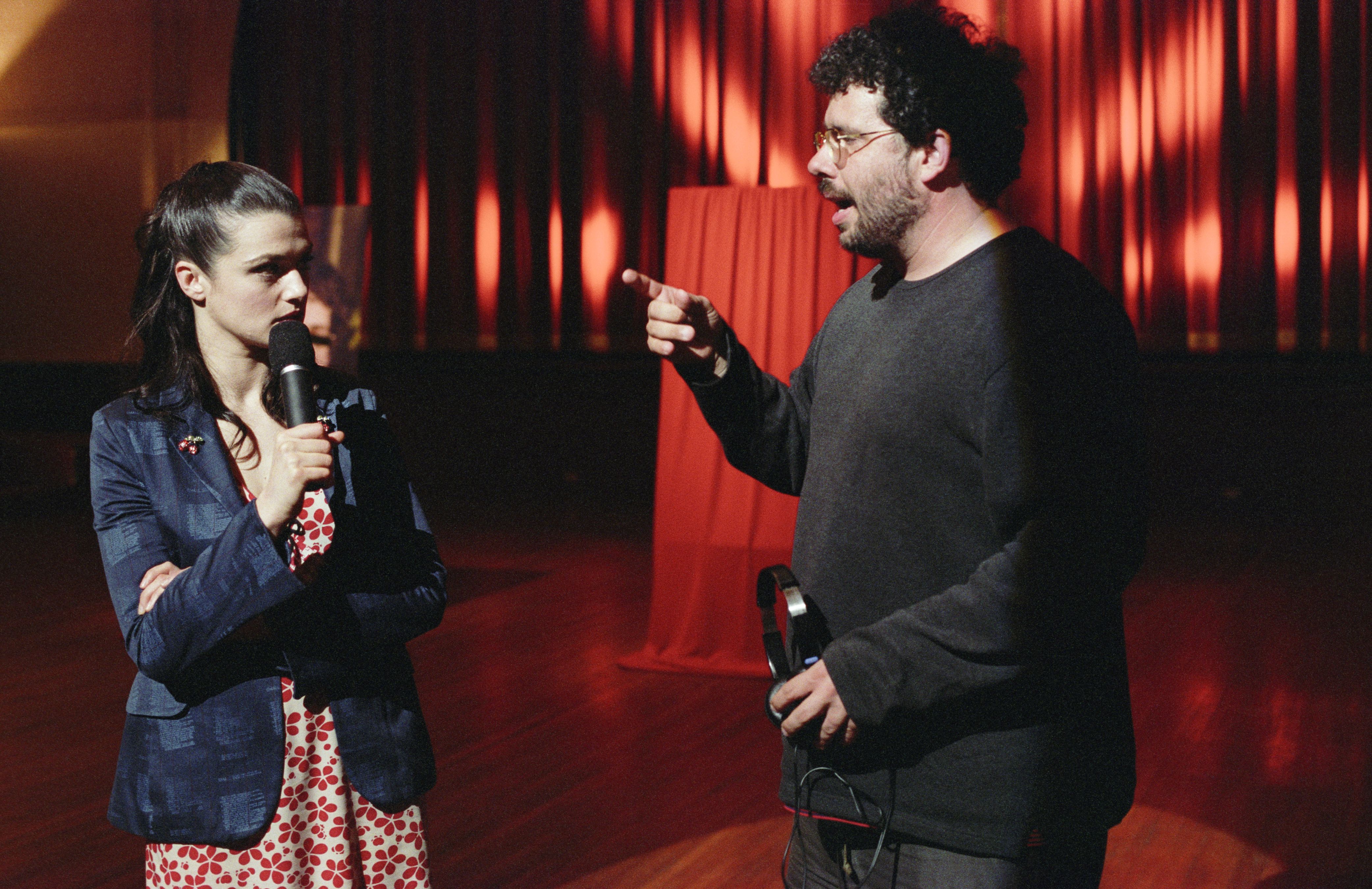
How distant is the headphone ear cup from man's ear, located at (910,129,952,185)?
1.94ft

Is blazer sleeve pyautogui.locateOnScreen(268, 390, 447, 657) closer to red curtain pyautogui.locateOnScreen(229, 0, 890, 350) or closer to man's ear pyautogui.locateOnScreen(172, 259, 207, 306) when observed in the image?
man's ear pyautogui.locateOnScreen(172, 259, 207, 306)

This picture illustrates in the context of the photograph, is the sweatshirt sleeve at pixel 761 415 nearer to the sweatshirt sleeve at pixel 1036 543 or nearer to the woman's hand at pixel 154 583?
the sweatshirt sleeve at pixel 1036 543

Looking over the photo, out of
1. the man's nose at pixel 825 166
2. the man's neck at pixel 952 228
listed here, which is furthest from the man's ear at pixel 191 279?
the man's neck at pixel 952 228

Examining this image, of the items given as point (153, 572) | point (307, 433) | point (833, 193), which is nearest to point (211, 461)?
point (153, 572)

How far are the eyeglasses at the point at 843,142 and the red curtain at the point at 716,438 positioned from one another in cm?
300

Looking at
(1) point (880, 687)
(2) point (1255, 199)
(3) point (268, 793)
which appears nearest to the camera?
(1) point (880, 687)

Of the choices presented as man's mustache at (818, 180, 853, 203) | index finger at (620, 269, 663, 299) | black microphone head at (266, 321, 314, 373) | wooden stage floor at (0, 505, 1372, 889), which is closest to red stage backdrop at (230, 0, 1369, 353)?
wooden stage floor at (0, 505, 1372, 889)

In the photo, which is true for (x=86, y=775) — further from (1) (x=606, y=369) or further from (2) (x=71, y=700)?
(1) (x=606, y=369)

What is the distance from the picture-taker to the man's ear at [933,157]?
133cm

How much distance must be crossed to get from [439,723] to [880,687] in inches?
121

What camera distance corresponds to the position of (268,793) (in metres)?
1.32

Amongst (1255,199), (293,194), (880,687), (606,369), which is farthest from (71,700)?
(1255,199)

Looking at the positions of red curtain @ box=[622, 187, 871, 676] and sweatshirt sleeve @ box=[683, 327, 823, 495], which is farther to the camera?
red curtain @ box=[622, 187, 871, 676]

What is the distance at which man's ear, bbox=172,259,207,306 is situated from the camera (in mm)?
1378
